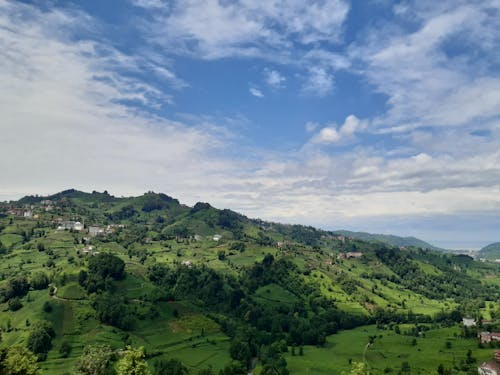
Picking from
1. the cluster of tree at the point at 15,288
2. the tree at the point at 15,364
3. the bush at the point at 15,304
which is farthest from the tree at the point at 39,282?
the tree at the point at 15,364

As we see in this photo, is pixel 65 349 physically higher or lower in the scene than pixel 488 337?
lower

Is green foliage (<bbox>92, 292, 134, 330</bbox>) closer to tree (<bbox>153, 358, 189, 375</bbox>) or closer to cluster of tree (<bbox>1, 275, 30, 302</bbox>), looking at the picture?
cluster of tree (<bbox>1, 275, 30, 302</bbox>)

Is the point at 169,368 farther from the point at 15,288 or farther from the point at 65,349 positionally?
the point at 15,288

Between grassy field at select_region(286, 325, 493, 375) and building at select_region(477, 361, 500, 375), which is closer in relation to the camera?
building at select_region(477, 361, 500, 375)

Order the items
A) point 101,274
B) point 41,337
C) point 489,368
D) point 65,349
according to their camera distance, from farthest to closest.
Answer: point 101,274
point 65,349
point 41,337
point 489,368

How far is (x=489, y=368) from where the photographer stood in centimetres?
11775

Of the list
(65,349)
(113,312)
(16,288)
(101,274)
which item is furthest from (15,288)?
(65,349)

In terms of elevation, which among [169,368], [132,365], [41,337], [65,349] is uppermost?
[132,365]

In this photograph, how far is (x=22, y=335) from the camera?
13300 centimetres

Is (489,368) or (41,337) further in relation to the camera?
(41,337)

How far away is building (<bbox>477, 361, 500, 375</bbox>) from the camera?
11632cm

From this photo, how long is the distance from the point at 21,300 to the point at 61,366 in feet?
192

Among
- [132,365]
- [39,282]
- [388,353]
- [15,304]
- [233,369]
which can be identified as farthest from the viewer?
[39,282]

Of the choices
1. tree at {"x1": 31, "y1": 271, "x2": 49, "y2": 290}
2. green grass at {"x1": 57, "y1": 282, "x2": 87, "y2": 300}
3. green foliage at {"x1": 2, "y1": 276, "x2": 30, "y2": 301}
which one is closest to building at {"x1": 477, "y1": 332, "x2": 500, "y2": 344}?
green grass at {"x1": 57, "y1": 282, "x2": 87, "y2": 300}
